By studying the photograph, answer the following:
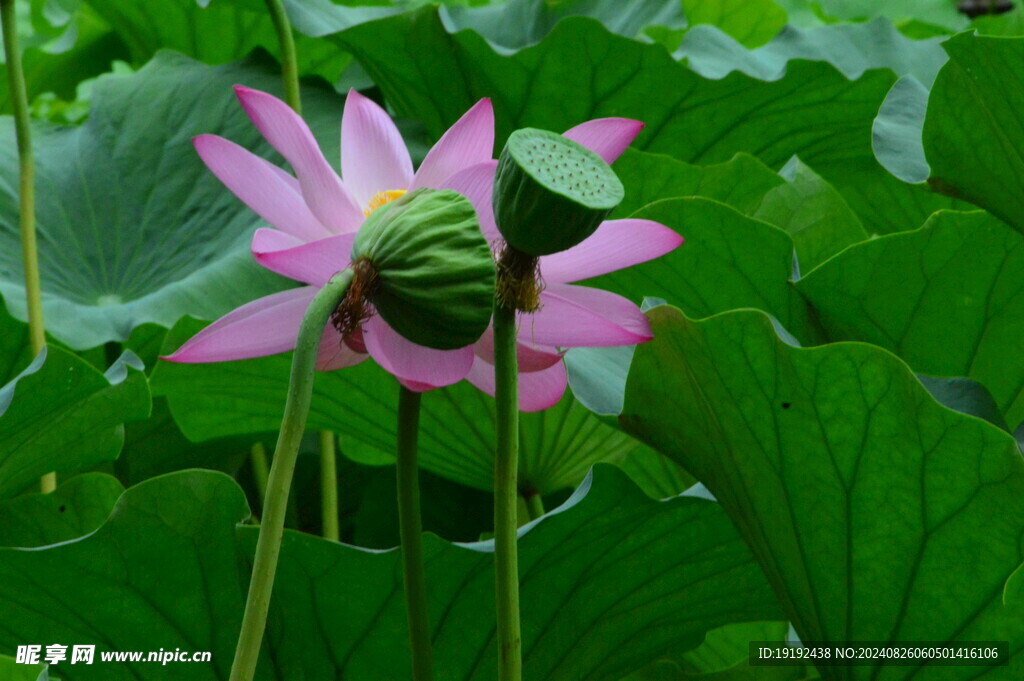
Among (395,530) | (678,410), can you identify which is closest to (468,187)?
(678,410)

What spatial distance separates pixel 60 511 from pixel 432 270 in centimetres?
52

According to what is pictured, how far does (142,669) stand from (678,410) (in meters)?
0.34

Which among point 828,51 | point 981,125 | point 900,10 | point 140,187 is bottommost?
point 981,125

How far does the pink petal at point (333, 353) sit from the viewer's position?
429mm


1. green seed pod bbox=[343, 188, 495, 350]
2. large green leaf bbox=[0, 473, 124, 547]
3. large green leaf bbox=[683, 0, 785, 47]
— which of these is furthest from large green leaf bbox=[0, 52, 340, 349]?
large green leaf bbox=[683, 0, 785, 47]

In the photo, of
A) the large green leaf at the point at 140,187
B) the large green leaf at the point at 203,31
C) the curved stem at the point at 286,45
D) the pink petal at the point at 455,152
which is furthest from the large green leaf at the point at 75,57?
the pink petal at the point at 455,152

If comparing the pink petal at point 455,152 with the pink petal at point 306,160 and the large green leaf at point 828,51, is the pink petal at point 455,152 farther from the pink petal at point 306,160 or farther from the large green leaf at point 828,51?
the large green leaf at point 828,51

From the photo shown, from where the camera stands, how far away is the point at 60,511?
74 centimetres

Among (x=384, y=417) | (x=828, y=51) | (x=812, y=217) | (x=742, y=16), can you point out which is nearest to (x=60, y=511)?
(x=384, y=417)

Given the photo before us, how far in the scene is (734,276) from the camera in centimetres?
69

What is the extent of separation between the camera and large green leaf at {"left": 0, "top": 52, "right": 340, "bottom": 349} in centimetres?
101

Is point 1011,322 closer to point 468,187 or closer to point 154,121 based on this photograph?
point 468,187

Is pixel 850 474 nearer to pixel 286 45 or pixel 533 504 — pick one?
pixel 533 504

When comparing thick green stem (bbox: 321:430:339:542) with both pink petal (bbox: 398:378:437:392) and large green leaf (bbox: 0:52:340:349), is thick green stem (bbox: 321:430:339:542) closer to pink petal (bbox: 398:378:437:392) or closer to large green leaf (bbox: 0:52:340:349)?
large green leaf (bbox: 0:52:340:349)
